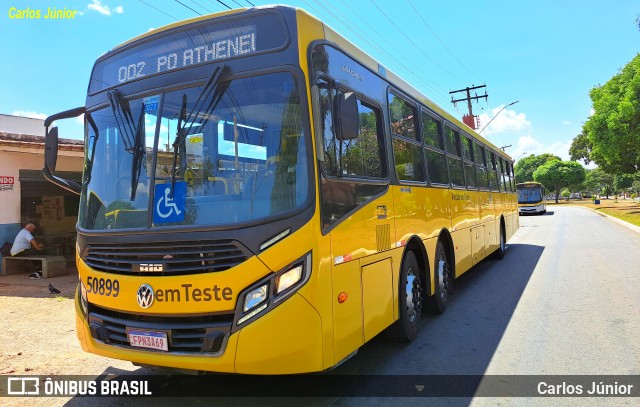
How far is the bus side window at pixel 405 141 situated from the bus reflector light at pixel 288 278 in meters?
2.15

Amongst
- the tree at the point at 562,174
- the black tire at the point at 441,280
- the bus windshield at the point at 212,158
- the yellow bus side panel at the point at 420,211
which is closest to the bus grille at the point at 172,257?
the bus windshield at the point at 212,158

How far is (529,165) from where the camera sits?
9400 centimetres

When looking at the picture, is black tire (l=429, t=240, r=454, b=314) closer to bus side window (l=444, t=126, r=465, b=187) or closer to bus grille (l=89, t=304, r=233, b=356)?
bus side window (l=444, t=126, r=465, b=187)

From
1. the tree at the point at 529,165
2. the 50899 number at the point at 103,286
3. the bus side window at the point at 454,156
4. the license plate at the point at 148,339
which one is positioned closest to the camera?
the license plate at the point at 148,339

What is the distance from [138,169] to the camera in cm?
362

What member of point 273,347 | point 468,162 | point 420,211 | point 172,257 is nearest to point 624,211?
point 468,162

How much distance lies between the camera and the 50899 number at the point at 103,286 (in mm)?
3492

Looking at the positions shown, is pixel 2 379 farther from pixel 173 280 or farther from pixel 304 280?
pixel 304 280

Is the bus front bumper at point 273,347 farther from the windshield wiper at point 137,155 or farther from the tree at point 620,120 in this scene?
the tree at point 620,120

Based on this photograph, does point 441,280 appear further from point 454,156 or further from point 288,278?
point 288,278

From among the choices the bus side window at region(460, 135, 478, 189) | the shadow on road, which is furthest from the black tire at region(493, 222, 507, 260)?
the shadow on road

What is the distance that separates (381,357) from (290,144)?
2.65 metres

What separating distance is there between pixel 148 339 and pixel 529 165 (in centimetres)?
10167

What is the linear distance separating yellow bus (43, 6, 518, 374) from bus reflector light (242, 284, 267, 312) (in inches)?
0.5
